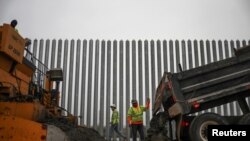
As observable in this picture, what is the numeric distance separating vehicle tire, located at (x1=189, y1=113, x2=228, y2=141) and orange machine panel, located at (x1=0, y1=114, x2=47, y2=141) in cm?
382

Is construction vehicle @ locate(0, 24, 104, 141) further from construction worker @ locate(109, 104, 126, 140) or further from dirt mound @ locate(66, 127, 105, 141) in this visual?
construction worker @ locate(109, 104, 126, 140)

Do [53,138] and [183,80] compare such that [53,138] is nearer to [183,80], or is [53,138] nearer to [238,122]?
[183,80]

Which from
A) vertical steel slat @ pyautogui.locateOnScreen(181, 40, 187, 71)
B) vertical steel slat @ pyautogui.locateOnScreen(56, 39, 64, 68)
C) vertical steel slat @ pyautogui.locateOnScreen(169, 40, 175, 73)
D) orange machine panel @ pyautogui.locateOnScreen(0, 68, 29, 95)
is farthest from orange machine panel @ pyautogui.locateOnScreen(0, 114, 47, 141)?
vertical steel slat @ pyautogui.locateOnScreen(181, 40, 187, 71)

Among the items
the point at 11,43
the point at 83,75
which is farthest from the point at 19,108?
the point at 83,75

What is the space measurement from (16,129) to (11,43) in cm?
229

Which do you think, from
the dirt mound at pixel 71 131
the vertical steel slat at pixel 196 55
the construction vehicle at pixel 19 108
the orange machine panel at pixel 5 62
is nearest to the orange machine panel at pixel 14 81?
the construction vehicle at pixel 19 108

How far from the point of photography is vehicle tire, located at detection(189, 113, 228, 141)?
8102mm

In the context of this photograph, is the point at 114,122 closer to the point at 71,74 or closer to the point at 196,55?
the point at 71,74

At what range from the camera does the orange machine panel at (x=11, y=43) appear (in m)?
7.16

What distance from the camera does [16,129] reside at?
5.86m

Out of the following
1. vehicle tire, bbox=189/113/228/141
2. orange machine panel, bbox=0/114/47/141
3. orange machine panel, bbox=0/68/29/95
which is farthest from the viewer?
vehicle tire, bbox=189/113/228/141

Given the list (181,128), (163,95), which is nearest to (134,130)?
(163,95)

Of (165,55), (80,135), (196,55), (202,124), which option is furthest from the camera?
(196,55)

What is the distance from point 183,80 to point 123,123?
7937mm
